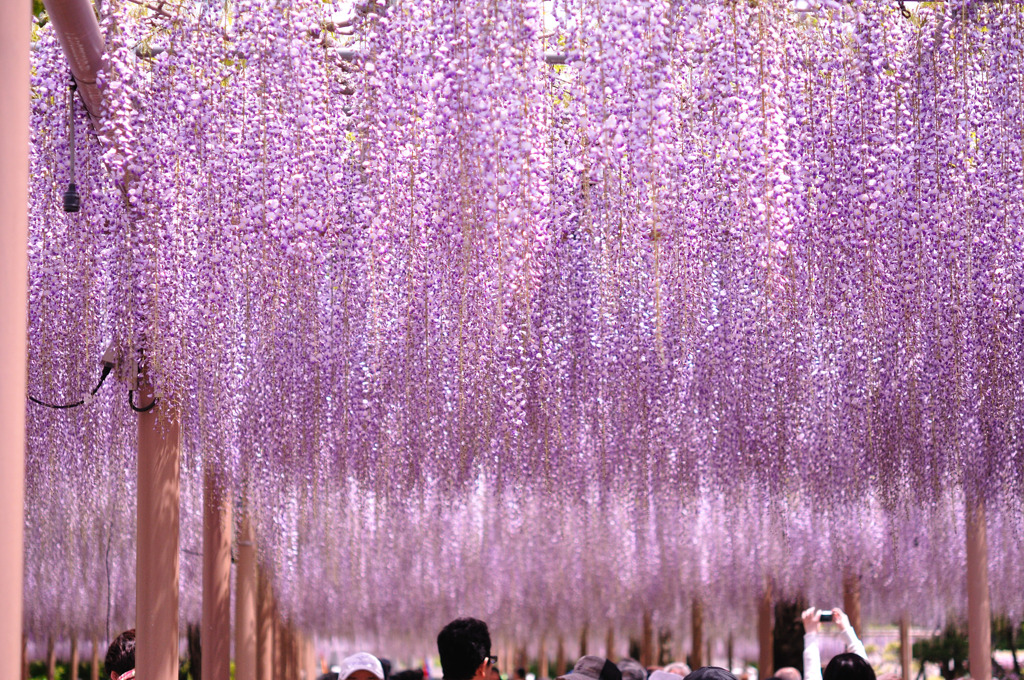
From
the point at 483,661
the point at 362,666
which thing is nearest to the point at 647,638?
the point at 362,666

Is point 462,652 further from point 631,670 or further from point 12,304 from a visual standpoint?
point 631,670

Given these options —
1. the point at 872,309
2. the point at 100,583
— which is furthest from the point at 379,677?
the point at 100,583

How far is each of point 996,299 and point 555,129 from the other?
207 cm

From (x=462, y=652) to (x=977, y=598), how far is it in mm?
5508

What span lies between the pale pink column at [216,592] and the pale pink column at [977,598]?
4.83 m

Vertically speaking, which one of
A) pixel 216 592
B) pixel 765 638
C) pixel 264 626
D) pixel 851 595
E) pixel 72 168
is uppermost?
pixel 72 168

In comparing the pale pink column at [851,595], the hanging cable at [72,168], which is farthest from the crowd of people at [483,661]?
the pale pink column at [851,595]

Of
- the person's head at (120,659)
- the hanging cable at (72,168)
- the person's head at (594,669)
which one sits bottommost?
the person's head at (594,669)

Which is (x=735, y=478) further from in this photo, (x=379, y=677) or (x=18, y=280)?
(x=18, y=280)

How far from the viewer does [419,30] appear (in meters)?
4.02

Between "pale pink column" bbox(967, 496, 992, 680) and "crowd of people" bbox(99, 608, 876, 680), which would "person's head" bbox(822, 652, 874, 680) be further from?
"pale pink column" bbox(967, 496, 992, 680)

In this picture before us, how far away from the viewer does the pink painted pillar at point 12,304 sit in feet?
6.51

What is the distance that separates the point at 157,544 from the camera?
5012mm

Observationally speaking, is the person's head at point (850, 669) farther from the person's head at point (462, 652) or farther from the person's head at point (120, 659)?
the person's head at point (120, 659)
